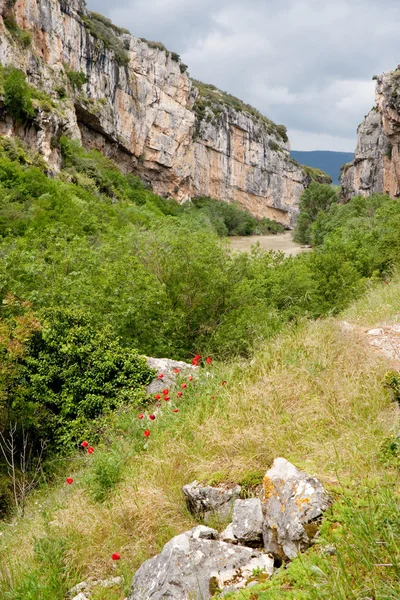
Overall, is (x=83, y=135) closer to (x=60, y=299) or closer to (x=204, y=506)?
(x=60, y=299)

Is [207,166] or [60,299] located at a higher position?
[207,166]

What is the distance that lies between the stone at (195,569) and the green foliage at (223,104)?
290ft

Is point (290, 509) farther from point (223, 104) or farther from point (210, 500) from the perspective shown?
point (223, 104)

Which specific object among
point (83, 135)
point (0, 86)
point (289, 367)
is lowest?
point (289, 367)

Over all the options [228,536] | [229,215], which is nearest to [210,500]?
[228,536]

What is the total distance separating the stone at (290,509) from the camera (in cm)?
264

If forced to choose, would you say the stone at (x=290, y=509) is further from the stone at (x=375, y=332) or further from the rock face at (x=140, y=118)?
the rock face at (x=140, y=118)

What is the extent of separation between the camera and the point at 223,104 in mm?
91062

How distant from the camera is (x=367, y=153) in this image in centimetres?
7294

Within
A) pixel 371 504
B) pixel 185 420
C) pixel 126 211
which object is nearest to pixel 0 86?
pixel 126 211

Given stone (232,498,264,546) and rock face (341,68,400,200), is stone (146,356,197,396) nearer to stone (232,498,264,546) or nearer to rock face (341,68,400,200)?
stone (232,498,264,546)

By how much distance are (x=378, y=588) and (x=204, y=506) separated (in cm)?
159

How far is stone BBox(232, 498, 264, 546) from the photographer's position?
2979 millimetres

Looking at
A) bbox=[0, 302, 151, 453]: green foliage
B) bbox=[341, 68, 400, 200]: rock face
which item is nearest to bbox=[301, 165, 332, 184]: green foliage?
bbox=[341, 68, 400, 200]: rock face
